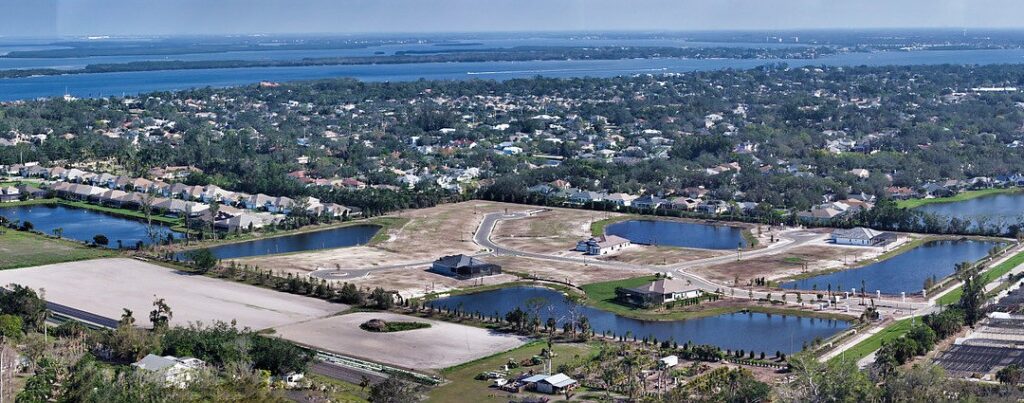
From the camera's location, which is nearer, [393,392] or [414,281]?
[393,392]

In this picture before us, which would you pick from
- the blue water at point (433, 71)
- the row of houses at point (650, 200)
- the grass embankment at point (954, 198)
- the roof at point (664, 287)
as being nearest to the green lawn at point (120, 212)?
the row of houses at point (650, 200)

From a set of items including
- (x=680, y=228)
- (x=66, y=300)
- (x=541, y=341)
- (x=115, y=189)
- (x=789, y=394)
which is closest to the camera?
(x=789, y=394)

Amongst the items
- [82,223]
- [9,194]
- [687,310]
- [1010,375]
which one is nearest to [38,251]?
[82,223]

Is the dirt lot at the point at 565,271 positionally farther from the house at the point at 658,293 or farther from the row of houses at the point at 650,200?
the row of houses at the point at 650,200

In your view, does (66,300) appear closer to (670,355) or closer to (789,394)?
(670,355)

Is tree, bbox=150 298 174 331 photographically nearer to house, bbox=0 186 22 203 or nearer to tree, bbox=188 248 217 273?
tree, bbox=188 248 217 273

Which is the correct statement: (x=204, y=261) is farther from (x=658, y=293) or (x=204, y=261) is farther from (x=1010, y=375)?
(x=1010, y=375)

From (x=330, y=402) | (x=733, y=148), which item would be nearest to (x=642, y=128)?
(x=733, y=148)
